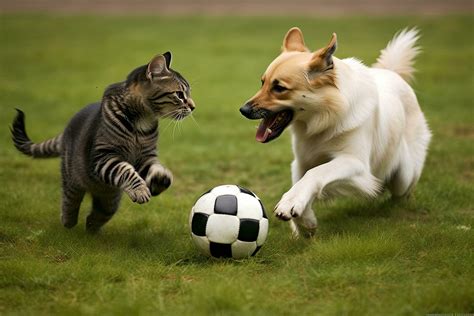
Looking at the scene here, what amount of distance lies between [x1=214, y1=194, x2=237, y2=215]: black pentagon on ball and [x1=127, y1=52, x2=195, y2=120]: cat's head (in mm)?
1219

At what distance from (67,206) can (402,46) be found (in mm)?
4705

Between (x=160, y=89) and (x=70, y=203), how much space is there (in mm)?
1614

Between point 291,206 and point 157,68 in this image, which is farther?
point 157,68

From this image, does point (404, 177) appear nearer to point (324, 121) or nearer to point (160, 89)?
point (324, 121)

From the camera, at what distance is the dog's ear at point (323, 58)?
20.2 feet

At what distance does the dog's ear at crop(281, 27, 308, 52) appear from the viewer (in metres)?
6.94

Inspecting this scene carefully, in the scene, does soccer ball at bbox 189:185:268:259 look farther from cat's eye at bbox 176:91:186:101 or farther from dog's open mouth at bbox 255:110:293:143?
cat's eye at bbox 176:91:186:101

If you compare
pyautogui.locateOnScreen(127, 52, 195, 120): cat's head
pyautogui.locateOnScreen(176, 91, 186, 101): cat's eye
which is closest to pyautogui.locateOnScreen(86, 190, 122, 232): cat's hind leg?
pyautogui.locateOnScreen(127, 52, 195, 120): cat's head

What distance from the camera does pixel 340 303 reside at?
4.64m

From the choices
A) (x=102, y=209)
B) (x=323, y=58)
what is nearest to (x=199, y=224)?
(x=102, y=209)

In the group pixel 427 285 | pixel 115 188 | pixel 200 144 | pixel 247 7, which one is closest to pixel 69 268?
pixel 115 188

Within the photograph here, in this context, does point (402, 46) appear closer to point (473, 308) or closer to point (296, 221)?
point (296, 221)

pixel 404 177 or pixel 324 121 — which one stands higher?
Answer: pixel 324 121

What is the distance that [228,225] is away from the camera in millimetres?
5648
